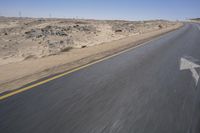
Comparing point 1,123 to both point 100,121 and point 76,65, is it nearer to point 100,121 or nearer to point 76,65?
point 100,121

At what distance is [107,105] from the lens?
4.37 metres

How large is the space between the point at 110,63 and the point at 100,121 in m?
5.39

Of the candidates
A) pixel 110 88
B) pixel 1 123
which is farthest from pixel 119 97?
pixel 1 123

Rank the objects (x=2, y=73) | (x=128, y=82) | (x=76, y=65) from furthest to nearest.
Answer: (x=76, y=65) < (x=2, y=73) < (x=128, y=82)

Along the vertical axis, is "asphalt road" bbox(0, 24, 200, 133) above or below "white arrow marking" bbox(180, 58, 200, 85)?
above

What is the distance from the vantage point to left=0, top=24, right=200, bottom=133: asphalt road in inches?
137

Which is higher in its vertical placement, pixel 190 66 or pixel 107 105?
pixel 107 105

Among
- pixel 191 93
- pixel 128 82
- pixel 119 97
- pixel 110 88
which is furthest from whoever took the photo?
pixel 128 82

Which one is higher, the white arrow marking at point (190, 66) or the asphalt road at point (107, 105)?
the asphalt road at point (107, 105)

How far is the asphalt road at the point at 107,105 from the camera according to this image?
3471mm

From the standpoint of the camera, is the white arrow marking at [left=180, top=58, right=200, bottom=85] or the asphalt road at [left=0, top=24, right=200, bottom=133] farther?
the white arrow marking at [left=180, top=58, right=200, bottom=85]

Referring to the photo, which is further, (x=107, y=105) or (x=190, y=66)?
(x=190, y=66)

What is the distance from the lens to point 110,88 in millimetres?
5543

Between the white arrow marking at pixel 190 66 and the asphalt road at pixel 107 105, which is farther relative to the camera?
the white arrow marking at pixel 190 66
